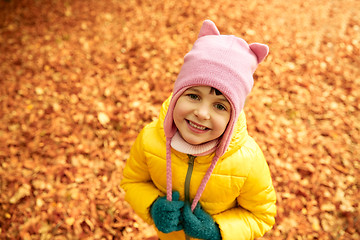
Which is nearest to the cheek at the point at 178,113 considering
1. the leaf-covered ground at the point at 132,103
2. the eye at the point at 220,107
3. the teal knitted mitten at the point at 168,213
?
the eye at the point at 220,107

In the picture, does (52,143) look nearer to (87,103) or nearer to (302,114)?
(87,103)

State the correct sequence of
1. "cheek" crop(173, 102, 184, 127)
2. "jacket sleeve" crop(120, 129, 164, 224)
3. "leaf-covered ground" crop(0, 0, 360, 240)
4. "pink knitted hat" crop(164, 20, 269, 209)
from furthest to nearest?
"leaf-covered ground" crop(0, 0, 360, 240)
"jacket sleeve" crop(120, 129, 164, 224)
"cheek" crop(173, 102, 184, 127)
"pink knitted hat" crop(164, 20, 269, 209)

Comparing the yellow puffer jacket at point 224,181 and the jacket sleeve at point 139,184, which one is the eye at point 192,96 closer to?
the yellow puffer jacket at point 224,181

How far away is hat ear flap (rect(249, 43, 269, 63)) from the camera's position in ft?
5.23

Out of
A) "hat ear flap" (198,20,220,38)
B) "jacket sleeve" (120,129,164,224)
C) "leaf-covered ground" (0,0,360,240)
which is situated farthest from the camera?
A: "leaf-covered ground" (0,0,360,240)

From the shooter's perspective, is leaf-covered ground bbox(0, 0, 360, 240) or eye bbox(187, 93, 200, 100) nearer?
eye bbox(187, 93, 200, 100)

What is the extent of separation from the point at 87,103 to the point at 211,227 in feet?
9.38

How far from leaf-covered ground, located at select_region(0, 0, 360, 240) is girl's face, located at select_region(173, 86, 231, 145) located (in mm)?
1916

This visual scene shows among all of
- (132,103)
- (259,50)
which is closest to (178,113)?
(259,50)

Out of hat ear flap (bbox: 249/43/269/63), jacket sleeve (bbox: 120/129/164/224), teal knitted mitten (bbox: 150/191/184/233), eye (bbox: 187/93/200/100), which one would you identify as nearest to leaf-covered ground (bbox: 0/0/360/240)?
jacket sleeve (bbox: 120/129/164/224)

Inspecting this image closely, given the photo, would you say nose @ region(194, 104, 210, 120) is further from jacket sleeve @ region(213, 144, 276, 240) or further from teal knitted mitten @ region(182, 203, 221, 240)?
teal knitted mitten @ region(182, 203, 221, 240)

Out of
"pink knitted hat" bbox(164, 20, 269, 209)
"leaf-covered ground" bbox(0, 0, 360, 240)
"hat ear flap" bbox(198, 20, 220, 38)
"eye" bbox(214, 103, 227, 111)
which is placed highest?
"hat ear flap" bbox(198, 20, 220, 38)

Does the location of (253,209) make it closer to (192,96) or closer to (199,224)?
(199,224)

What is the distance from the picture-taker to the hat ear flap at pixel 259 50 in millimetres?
1594
